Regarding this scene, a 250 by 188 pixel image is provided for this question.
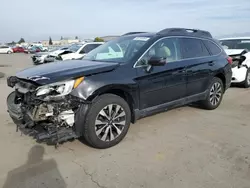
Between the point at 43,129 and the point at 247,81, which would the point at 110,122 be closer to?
the point at 43,129

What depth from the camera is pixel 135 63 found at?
4.03 metres

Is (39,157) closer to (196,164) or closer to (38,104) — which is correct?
(38,104)

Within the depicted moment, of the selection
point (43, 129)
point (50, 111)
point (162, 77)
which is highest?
point (162, 77)

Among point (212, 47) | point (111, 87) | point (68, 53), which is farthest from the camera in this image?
point (68, 53)

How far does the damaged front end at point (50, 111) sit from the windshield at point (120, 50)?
3.55 ft

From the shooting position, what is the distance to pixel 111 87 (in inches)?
145

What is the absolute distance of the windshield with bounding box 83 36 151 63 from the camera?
4258mm

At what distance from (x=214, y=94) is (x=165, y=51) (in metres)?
1.86

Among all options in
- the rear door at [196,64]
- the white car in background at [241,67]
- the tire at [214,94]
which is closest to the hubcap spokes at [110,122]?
the rear door at [196,64]

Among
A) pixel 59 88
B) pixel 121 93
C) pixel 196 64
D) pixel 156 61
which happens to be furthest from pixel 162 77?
pixel 59 88

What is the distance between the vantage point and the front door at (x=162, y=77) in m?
4.11

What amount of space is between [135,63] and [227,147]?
191 cm

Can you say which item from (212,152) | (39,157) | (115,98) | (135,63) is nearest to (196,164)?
(212,152)

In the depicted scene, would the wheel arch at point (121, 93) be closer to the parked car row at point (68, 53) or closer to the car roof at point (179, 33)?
the car roof at point (179, 33)
